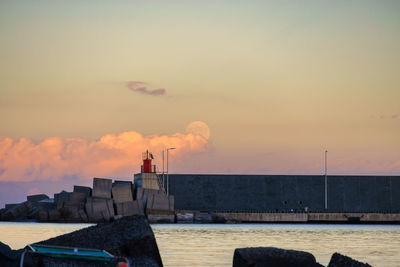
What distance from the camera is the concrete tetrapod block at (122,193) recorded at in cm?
8488

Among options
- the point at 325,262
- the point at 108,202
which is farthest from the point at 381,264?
the point at 108,202

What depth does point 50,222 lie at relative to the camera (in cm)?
8712

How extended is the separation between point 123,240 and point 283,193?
7958cm

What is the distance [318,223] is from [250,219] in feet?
29.8

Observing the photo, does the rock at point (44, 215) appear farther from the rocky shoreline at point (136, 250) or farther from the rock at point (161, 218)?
the rocky shoreline at point (136, 250)

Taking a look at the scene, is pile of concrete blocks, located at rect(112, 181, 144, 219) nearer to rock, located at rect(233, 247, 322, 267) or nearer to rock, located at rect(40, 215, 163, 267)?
rock, located at rect(40, 215, 163, 267)

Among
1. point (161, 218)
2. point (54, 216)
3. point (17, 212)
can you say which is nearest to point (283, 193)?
point (161, 218)

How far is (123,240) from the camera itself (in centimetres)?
1995

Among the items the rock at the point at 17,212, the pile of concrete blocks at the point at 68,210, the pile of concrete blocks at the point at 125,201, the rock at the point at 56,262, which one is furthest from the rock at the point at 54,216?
the rock at the point at 56,262

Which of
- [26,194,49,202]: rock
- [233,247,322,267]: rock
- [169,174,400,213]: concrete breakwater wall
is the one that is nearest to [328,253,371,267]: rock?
[233,247,322,267]: rock

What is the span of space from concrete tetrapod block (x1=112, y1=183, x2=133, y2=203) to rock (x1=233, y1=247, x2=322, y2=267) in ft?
215

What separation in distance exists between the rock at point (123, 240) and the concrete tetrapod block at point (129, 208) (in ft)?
206

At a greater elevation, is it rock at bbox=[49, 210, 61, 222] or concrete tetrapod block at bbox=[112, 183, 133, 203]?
concrete tetrapod block at bbox=[112, 183, 133, 203]

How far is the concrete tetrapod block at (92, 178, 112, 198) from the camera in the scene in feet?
275
